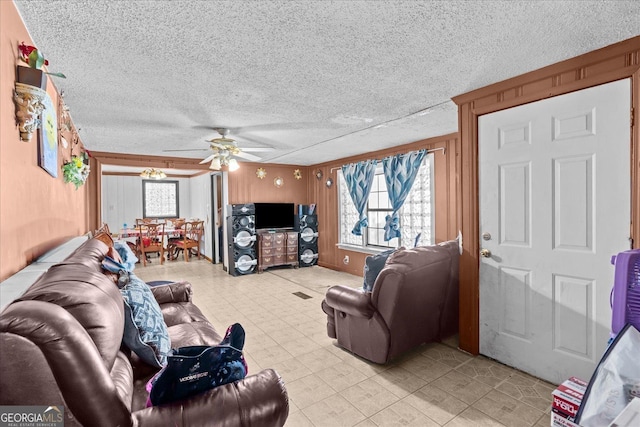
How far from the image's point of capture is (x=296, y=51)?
1.97m

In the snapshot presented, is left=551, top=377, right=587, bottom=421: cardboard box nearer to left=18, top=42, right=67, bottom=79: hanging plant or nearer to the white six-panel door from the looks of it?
the white six-panel door

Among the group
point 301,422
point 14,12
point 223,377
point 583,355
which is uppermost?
point 14,12

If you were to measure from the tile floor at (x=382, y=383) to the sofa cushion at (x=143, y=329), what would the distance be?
0.91 m

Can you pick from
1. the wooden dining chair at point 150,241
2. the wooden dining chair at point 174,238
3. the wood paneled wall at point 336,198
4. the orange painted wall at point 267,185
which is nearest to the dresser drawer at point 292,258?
the wood paneled wall at point 336,198

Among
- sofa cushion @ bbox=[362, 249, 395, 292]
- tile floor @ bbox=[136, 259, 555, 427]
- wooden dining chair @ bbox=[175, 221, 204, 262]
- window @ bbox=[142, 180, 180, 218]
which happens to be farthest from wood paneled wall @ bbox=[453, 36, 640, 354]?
window @ bbox=[142, 180, 180, 218]

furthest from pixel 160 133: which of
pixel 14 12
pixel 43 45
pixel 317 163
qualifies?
pixel 317 163

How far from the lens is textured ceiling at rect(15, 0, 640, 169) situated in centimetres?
156

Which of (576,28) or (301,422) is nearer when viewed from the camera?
(576,28)

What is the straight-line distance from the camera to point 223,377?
122 centimetres

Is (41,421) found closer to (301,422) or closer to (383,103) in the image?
(301,422)

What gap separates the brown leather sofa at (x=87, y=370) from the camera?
2.73 feet

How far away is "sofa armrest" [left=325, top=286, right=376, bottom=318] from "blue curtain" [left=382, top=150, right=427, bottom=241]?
243 cm

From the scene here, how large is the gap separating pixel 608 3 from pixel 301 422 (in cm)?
279

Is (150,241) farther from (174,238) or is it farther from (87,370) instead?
(87,370)
